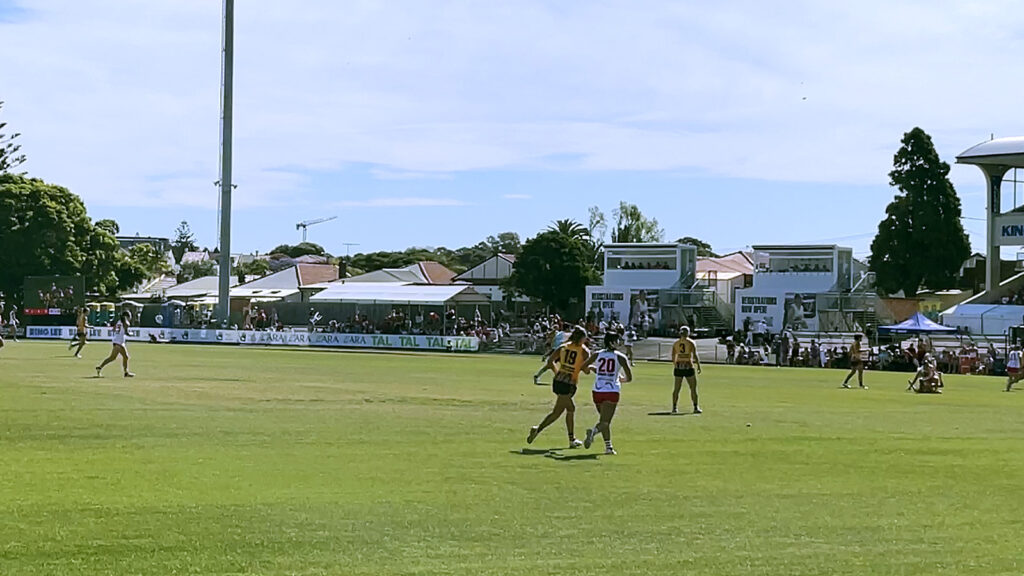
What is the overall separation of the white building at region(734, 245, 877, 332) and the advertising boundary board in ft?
64.4

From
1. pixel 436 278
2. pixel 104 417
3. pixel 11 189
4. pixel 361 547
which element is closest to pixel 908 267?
pixel 436 278

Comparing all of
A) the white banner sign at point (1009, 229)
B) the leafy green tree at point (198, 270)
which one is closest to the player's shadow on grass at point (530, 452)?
the white banner sign at point (1009, 229)

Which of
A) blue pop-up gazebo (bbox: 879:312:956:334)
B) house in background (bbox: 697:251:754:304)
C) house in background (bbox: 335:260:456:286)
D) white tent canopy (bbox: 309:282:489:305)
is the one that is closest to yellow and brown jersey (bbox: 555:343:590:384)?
blue pop-up gazebo (bbox: 879:312:956:334)

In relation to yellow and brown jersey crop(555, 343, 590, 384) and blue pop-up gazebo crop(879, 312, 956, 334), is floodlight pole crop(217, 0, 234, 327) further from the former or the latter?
yellow and brown jersey crop(555, 343, 590, 384)

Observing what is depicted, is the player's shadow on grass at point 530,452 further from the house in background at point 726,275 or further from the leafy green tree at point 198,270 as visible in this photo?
the leafy green tree at point 198,270

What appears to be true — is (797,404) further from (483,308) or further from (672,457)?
(483,308)

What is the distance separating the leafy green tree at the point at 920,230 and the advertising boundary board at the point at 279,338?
29809 mm

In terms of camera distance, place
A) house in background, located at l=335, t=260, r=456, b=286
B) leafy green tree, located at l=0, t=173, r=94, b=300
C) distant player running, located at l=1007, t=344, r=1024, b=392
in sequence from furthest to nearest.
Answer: house in background, located at l=335, t=260, r=456, b=286 < leafy green tree, located at l=0, t=173, r=94, b=300 < distant player running, located at l=1007, t=344, r=1024, b=392

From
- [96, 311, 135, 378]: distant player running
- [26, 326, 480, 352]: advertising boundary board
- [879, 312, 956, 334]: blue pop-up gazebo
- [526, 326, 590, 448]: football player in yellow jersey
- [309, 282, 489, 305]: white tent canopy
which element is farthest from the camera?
[309, 282, 489, 305]: white tent canopy

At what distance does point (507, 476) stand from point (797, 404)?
15.4 meters

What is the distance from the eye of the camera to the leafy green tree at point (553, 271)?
90.4 metres

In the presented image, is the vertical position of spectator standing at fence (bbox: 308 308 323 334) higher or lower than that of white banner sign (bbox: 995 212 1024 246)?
lower

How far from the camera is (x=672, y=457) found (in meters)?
17.1

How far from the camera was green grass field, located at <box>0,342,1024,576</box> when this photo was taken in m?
10.1
